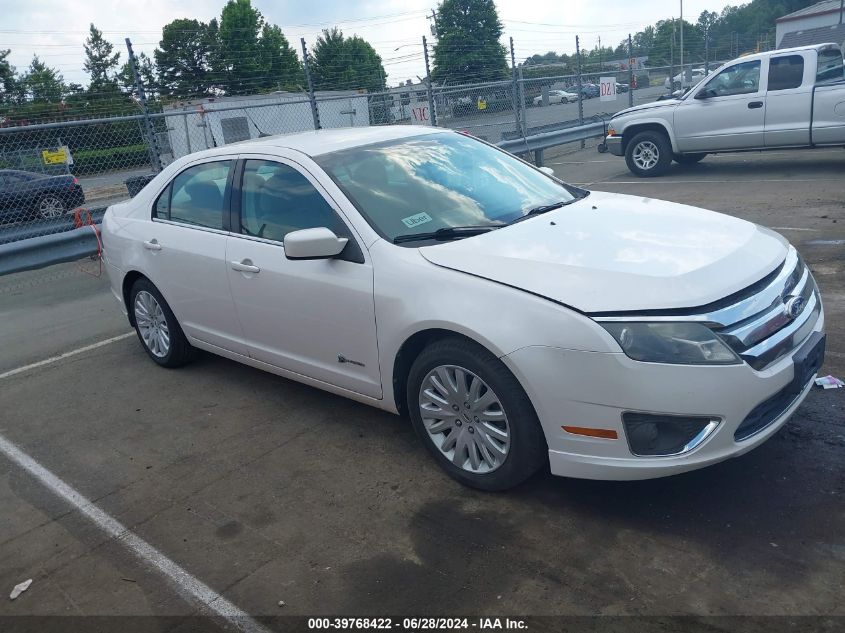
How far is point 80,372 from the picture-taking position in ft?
19.6

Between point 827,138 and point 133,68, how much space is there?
10.00m

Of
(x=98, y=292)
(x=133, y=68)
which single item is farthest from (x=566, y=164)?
(x=98, y=292)

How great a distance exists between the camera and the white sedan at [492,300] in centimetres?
306

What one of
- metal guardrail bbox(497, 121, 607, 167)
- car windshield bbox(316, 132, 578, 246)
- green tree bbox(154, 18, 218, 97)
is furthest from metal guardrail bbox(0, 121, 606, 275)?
green tree bbox(154, 18, 218, 97)

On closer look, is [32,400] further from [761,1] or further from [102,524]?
[761,1]

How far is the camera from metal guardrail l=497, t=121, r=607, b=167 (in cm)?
1496

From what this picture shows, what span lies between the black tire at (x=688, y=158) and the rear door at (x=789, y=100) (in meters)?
1.52

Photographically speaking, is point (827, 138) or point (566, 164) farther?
point (566, 164)

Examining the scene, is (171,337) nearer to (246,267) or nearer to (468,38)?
(246,267)

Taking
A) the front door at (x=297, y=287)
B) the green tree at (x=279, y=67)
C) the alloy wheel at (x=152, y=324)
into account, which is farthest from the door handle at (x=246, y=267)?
the green tree at (x=279, y=67)

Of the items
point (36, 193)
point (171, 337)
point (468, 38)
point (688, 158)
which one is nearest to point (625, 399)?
point (171, 337)

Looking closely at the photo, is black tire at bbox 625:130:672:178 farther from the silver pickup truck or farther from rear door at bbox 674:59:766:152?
rear door at bbox 674:59:766:152

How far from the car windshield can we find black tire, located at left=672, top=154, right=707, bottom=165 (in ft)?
30.5

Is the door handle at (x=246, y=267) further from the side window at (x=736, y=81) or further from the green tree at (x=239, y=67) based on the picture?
the green tree at (x=239, y=67)
